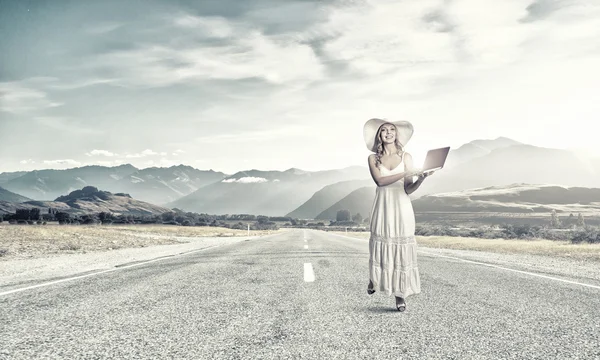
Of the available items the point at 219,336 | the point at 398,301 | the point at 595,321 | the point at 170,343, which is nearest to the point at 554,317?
the point at 595,321

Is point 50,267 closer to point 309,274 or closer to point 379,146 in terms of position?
point 309,274

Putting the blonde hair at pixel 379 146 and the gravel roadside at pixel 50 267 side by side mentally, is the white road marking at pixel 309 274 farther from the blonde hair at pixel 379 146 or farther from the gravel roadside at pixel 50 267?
the gravel roadside at pixel 50 267

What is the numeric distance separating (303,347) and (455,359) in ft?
3.94

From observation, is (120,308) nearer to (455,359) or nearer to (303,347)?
(303,347)

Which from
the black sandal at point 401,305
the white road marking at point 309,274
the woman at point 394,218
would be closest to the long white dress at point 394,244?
the woman at point 394,218

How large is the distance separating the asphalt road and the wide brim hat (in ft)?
6.68

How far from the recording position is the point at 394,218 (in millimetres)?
5074

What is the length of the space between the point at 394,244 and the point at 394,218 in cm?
30

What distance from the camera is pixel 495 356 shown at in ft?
11.2

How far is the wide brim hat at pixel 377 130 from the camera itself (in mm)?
5293

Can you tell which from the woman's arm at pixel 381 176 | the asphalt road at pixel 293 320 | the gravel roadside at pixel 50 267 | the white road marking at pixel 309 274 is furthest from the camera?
the gravel roadside at pixel 50 267

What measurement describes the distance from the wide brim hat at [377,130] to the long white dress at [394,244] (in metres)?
0.39

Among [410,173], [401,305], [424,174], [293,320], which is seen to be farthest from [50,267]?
[424,174]

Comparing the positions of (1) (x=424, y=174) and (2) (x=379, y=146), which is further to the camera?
(2) (x=379, y=146)
